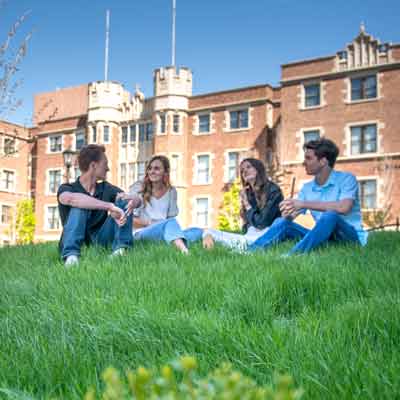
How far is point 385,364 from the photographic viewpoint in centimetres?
182

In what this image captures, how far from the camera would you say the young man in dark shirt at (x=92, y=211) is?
5.39 meters

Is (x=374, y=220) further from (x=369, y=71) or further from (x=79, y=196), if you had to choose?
(x=79, y=196)

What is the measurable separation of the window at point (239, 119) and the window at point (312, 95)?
12.7 feet

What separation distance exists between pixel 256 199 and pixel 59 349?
483cm

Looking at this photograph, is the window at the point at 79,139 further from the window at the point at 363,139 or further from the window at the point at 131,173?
the window at the point at 363,139

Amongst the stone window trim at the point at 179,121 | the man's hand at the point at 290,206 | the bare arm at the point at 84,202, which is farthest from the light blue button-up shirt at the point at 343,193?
the stone window trim at the point at 179,121

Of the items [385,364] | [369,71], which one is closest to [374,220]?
[369,71]

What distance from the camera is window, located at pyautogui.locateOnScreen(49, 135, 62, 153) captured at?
37375 mm

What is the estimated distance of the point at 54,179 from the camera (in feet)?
121

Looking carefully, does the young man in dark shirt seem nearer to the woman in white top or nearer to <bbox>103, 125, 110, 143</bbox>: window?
the woman in white top

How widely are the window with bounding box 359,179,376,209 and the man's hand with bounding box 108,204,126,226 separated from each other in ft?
69.7

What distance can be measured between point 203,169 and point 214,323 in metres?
28.5

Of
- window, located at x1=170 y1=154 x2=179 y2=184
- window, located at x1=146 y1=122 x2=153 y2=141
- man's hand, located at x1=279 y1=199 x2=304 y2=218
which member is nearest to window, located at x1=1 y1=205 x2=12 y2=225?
window, located at x1=146 y1=122 x2=153 y2=141

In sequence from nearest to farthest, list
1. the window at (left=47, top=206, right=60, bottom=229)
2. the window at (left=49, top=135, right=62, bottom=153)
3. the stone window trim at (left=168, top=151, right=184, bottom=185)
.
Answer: the stone window trim at (left=168, top=151, right=184, bottom=185) → the window at (left=47, top=206, right=60, bottom=229) → the window at (left=49, top=135, right=62, bottom=153)
